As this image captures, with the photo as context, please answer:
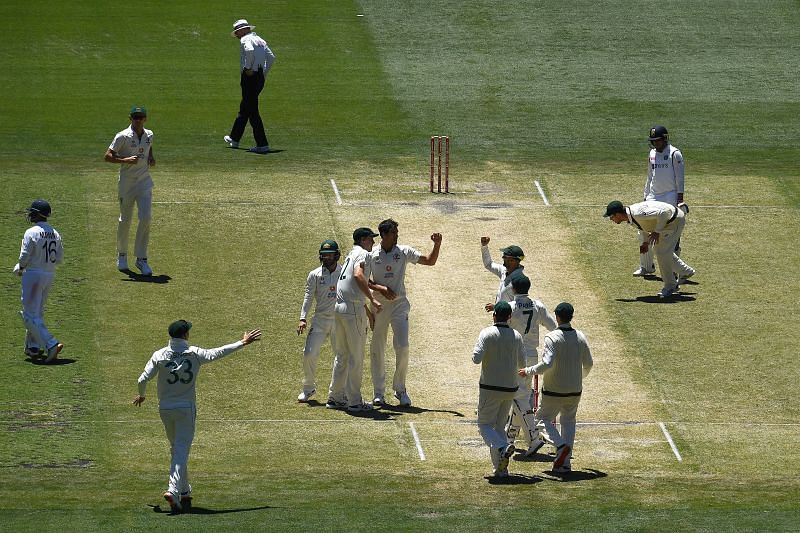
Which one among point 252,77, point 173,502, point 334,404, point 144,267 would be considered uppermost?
point 252,77

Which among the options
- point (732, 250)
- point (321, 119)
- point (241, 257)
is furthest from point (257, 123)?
point (732, 250)

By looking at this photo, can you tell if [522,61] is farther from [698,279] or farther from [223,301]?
[223,301]

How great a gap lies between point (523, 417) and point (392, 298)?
2479mm

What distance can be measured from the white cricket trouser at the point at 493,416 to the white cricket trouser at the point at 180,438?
3.22 meters

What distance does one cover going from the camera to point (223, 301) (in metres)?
23.5

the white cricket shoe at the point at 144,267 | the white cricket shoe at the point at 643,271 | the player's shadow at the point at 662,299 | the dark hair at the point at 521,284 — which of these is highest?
the dark hair at the point at 521,284

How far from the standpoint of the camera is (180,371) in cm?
1587

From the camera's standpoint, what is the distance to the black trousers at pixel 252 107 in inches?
1187

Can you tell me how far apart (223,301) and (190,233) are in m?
3.06

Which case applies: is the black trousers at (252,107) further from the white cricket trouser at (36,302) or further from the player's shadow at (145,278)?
the white cricket trouser at (36,302)

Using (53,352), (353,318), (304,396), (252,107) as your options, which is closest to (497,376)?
(353,318)

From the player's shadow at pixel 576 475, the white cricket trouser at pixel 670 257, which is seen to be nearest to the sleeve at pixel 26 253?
the player's shadow at pixel 576 475

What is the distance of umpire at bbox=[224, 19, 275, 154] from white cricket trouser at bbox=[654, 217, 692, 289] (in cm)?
967

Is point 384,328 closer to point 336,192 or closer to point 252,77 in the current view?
point 336,192
